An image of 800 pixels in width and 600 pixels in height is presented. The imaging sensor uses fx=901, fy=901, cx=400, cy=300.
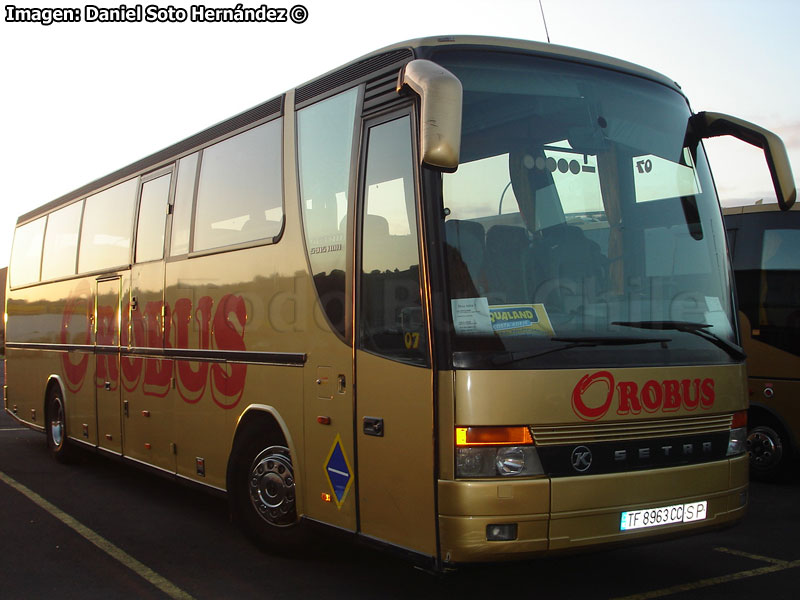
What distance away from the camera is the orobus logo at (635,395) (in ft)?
15.9

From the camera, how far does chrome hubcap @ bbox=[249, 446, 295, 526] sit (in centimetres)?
624

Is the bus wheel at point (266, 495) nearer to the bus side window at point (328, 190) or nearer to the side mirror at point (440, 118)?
the bus side window at point (328, 190)

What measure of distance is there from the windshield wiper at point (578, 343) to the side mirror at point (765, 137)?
1506 millimetres

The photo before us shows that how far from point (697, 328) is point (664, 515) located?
111 cm

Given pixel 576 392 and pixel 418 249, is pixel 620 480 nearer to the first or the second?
pixel 576 392

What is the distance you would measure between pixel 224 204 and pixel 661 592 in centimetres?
436

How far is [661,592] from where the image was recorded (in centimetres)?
554

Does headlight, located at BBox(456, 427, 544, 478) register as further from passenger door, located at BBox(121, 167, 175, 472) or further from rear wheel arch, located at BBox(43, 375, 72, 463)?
rear wheel arch, located at BBox(43, 375, 72, 463)

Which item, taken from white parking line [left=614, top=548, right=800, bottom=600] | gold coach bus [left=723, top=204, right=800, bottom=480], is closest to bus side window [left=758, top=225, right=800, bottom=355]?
gold coach bus [left=723, top=204, right=800, bottom=480]

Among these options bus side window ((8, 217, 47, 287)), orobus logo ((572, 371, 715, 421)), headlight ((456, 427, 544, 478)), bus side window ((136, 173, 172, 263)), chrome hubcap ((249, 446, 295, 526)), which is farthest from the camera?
bus side window ((8, 217, 47, 287))

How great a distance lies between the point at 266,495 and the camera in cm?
646

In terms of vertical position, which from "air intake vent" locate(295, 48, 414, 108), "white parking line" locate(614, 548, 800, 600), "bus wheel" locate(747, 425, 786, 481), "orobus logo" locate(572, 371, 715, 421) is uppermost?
"air intake vent" locate(295, 48, 414, 108)

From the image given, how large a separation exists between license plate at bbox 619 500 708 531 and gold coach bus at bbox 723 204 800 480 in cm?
491

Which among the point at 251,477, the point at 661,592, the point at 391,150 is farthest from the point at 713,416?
the point at 251,477
